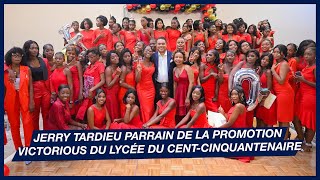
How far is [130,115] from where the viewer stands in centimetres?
367

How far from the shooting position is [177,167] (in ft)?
10.3

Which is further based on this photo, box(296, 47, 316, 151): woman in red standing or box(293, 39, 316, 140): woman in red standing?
box(293, 39, 316, 140): woman in red standing

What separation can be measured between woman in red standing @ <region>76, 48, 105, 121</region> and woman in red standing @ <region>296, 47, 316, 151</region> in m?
2.06

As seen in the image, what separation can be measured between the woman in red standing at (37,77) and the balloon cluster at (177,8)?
11.1 feet

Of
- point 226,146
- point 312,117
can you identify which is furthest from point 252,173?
point 312,117

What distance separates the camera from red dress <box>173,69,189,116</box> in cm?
368

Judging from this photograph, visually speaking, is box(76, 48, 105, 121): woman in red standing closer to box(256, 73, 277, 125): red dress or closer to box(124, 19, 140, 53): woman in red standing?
box(124, 19, 140, 53): woman in red standing

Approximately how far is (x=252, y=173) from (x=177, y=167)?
67cm

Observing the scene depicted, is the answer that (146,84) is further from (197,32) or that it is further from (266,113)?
(197,32)

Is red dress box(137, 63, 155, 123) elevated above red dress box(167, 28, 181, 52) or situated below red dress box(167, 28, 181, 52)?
below

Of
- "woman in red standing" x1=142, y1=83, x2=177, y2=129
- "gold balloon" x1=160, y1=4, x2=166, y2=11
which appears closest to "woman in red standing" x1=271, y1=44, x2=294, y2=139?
"woman in red standing" x1=142, y1=83, x2=177, y2=129

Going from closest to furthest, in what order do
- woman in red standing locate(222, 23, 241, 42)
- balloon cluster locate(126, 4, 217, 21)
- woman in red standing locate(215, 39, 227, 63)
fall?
woman in red standing locate(215, 39, 227, 63), woman in red standing locate(222, 23, 241, 42), balloon cluster locate(126, 4, 217, 21)

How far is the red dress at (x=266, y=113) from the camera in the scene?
3.57 meters

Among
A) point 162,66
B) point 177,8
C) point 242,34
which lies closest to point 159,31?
point 242,34
